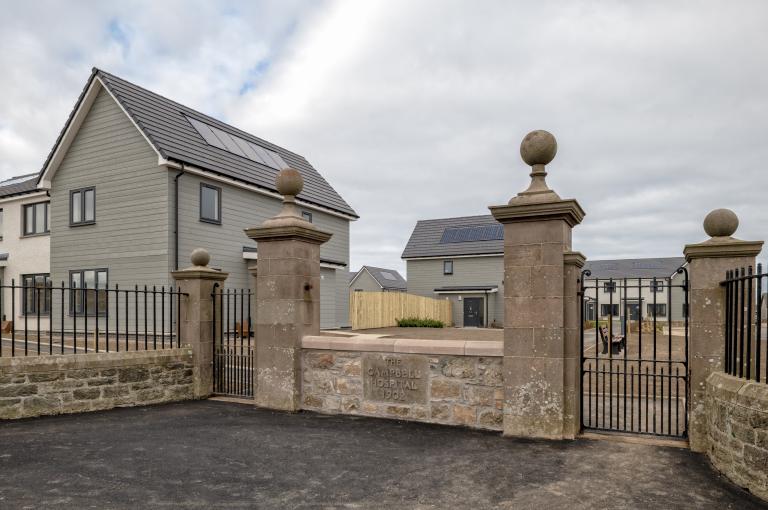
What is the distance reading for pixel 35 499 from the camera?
4816 mm

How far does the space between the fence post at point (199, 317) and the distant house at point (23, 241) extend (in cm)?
1578

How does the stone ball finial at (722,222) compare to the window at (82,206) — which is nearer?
the stone ball finial at (722,222)

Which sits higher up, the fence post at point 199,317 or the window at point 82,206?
the window at point 82,206

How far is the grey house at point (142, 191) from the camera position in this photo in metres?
18.5

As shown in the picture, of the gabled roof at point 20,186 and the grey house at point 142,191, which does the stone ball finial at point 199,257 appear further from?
the gabled roof at point 20,186

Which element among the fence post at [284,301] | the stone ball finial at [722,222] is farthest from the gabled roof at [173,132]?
the stone ball finial at [722,222]

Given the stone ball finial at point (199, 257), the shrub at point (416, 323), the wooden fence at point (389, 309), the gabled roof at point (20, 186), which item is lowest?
the shrub at point (416, 323)

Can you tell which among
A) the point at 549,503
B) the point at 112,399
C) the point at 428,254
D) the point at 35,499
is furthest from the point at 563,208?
the point at 428,254

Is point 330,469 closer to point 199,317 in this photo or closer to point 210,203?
point 199,317

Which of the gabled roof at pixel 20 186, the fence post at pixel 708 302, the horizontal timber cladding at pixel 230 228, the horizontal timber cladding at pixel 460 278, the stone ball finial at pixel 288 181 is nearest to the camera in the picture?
the fence post at pixel 708 302

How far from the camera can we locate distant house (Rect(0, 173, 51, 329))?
23.2m

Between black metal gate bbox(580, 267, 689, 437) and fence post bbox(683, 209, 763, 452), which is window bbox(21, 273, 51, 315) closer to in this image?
black metal gate bbox(580, 267, 689, 437)

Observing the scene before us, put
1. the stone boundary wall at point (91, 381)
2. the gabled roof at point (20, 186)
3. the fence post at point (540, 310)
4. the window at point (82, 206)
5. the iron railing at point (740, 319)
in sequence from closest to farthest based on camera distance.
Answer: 1. the iron railing at point (740, 319)
2. the fence post at point (540, 310)
3. the stone boundary wall at point (91, 381)
4. the window at point (82, 206)
5. the gabled roof at point (20, 186)

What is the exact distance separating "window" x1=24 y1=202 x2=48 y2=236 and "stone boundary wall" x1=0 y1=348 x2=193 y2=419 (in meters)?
17.5
